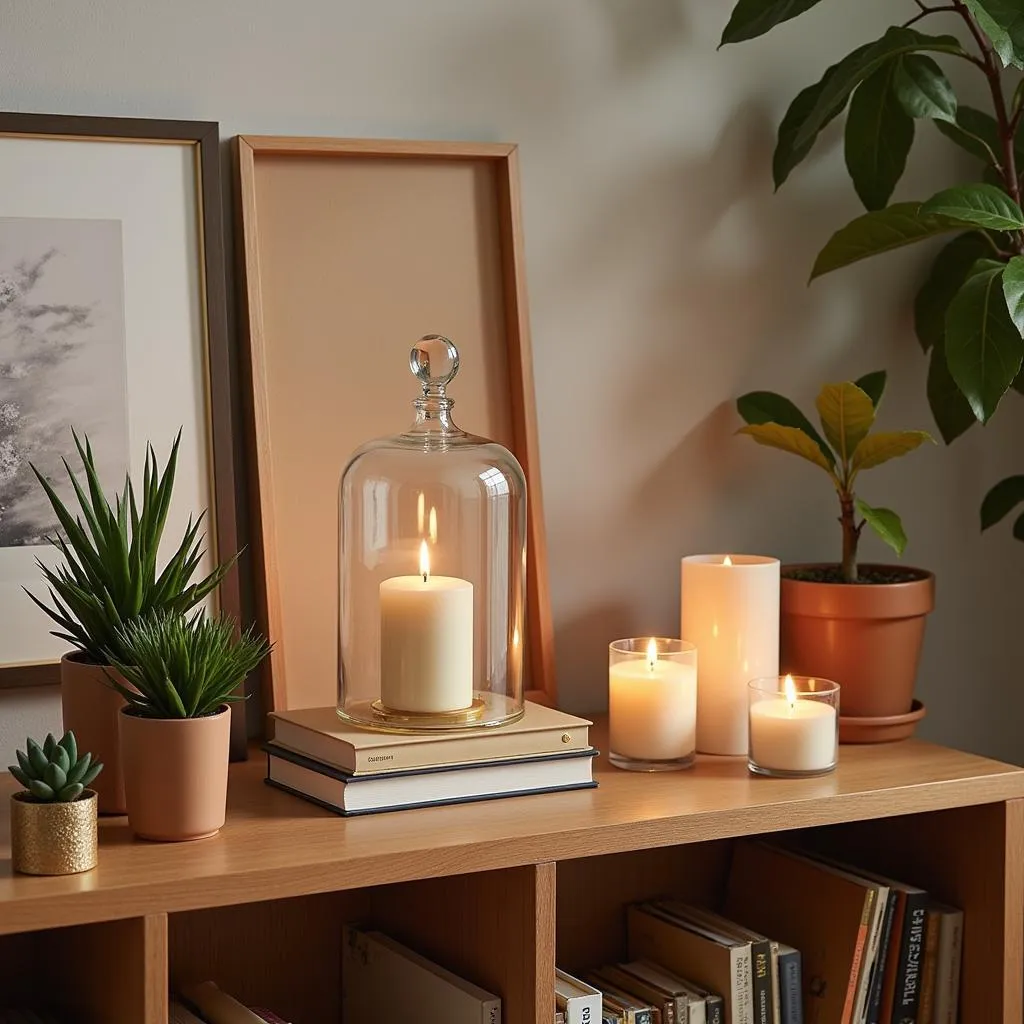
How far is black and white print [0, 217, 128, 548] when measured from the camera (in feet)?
4.40

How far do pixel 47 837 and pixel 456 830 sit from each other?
0.32 m

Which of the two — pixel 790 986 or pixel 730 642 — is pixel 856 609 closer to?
pixel 730 642

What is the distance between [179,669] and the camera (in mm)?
1142

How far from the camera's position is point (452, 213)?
1.54 meters

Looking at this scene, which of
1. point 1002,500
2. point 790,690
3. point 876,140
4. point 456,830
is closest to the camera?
point 456,830

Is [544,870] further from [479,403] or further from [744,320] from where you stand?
[744,320]

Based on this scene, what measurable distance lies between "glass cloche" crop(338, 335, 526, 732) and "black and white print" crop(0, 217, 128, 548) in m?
0.24

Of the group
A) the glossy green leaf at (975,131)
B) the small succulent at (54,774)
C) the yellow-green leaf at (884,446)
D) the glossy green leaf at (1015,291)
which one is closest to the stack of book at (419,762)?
the small succulent at (54,774)

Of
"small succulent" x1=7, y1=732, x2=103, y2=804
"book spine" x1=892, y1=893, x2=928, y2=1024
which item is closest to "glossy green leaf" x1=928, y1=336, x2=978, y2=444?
"book spine" x1=892, y1=893, x2=928, y2=1024

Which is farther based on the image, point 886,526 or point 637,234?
point 637,234

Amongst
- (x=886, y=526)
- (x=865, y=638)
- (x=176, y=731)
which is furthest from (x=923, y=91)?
(x=176, y=731)

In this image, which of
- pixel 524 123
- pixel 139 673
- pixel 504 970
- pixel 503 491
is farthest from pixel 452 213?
pixel 504 970

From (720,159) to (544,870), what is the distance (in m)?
0.86

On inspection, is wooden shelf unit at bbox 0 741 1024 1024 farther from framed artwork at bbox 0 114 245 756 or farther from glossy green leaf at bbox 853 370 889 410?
glossy green leaf at bbox 853 370 889 410
